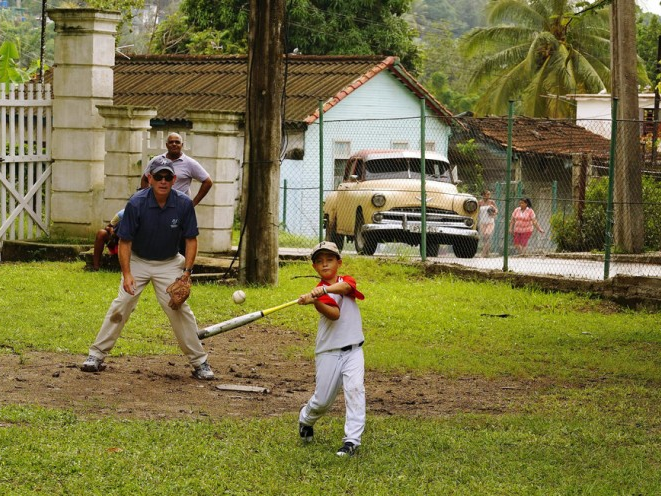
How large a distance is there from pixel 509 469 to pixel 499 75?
37.1 meters

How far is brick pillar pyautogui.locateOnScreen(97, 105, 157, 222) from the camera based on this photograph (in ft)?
54.6

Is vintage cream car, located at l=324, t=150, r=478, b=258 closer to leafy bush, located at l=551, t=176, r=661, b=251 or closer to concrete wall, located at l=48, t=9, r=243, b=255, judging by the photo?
concrete wall, located at l=48, t=9, r=243, b=255

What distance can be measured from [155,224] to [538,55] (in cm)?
3479

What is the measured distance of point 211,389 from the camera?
900cm

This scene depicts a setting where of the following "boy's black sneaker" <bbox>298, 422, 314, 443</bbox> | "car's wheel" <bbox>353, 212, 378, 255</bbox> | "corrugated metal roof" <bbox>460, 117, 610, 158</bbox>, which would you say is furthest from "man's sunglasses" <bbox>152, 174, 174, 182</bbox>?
"corrugated metal roof" <bbox>460, 117, 610, 158</bbox>

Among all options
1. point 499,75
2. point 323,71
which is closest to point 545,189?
point 323,71

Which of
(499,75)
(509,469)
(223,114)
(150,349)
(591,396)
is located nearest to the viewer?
(509,469)

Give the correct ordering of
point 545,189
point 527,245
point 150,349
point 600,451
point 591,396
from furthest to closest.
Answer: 1. point 545,189
2. point 527,245
3. point 150,349
4. point 591,396
5. point 600,451

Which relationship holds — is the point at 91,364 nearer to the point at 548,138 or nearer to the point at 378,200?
the point at 378,200

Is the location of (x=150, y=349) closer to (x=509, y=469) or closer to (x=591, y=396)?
(x=591, y=396)

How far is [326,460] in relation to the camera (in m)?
6.82

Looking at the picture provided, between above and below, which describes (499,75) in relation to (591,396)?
above

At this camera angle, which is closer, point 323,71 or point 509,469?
point 509,469

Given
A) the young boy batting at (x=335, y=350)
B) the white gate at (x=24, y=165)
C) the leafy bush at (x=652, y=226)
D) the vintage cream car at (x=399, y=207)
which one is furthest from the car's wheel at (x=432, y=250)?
the young boy batting at (x=335, y=350)
